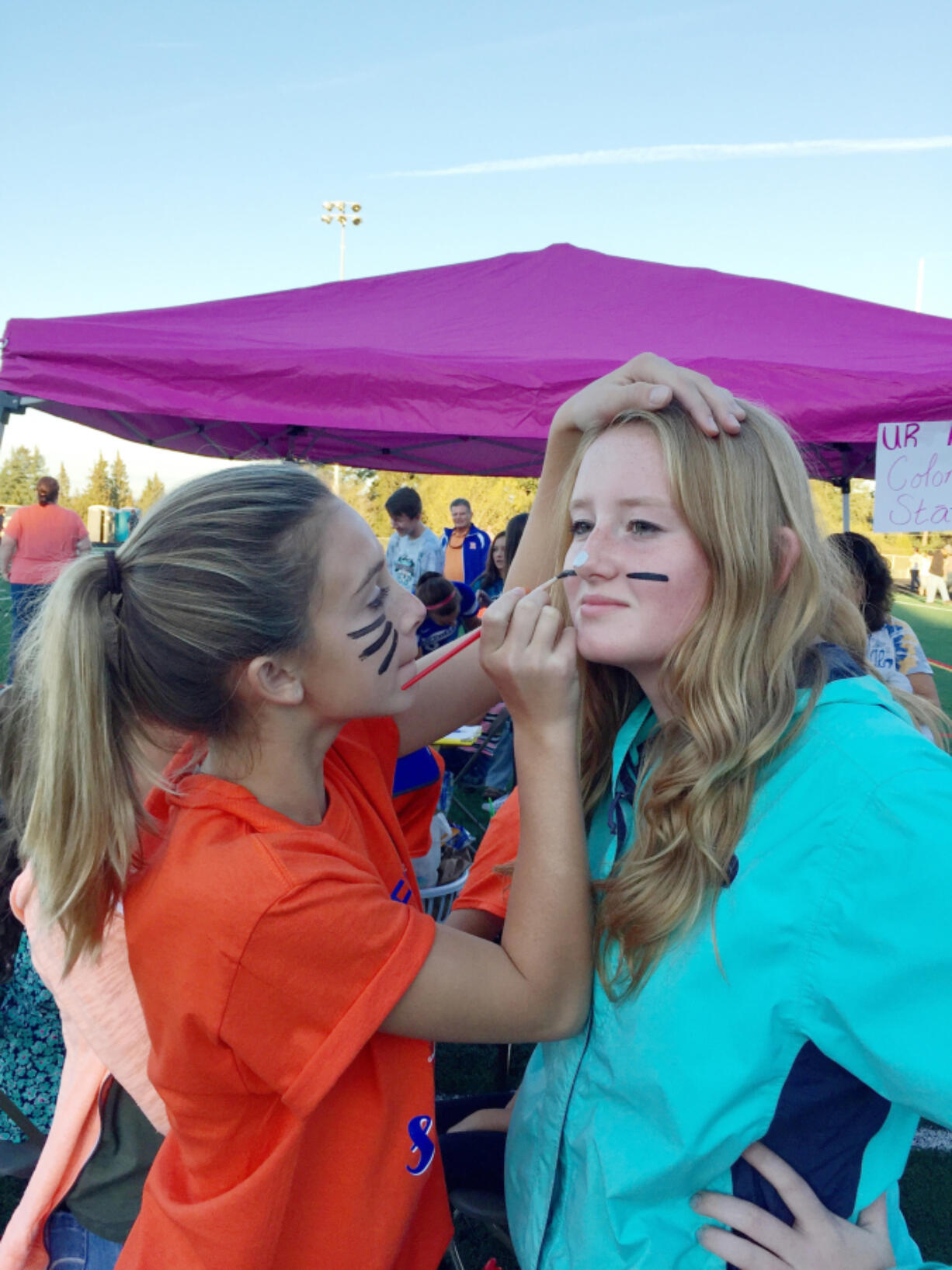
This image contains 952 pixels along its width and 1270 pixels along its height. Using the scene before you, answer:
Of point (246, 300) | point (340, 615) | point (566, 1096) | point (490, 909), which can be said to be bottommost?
point (566, 1096)

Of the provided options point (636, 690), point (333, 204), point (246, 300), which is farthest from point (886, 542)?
point (636, 690)

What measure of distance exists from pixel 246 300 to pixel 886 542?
30.0m

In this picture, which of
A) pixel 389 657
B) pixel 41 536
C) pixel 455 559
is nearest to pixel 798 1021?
pixel 389 657

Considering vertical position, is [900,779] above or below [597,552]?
below

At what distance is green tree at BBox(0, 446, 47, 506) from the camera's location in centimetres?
6242

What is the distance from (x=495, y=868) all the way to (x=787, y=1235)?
60cm

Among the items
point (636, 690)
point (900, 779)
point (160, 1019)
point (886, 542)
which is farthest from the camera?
point (886, 542)

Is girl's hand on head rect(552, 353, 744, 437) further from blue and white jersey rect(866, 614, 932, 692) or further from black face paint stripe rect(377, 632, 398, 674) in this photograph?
blue and white jersey rect(866, 614, 932, 692)

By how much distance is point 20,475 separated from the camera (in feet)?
208

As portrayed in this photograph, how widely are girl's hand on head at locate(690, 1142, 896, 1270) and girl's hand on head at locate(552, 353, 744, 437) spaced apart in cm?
83

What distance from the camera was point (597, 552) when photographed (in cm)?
107

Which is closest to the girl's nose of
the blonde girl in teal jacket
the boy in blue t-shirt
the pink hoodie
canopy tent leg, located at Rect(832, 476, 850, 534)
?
the blonde girl in teal jacket

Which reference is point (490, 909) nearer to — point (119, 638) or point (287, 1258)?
point (287, 1258)

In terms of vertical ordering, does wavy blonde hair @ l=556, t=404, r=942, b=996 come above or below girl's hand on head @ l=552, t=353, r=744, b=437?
below
